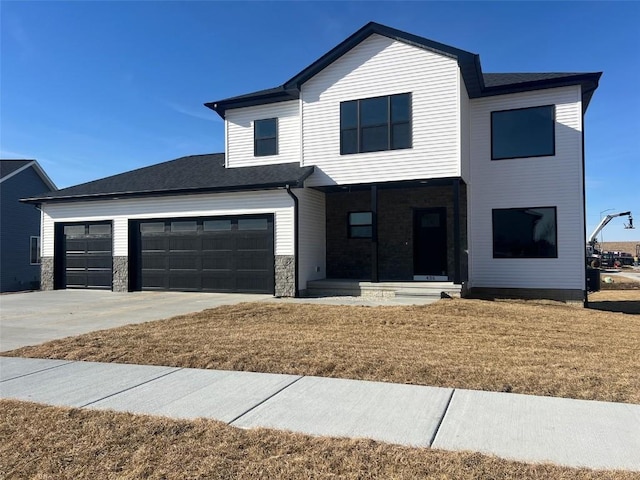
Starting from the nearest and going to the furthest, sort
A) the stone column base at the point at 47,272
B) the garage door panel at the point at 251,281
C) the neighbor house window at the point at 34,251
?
the garage door panel at the point at 251,281 < the stone column base at the point at 47,272 < the neighbor house window at the point at 34,251

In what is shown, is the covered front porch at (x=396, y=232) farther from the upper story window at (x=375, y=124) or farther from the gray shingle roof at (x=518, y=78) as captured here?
the gray shingle roof at (x=518, y=78)

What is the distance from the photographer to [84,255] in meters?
17.3

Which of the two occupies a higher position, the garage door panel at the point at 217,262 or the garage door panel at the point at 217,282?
the garage door panel at the point at 217,262

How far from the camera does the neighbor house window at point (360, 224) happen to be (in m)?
16.1

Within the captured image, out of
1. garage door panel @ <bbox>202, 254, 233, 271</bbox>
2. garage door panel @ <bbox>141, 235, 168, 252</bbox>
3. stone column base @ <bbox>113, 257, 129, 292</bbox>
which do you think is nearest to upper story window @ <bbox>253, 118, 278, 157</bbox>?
garage door panel @ <bbox>202, 254, 233, 271</bbox>

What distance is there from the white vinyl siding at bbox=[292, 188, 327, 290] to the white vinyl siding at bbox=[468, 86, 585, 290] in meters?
4.91

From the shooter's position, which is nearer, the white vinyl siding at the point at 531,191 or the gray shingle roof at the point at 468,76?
the gray shingle roof at the point at 468,76

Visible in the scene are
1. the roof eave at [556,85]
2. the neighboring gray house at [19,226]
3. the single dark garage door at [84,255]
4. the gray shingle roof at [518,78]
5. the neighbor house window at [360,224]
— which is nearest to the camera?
the roof eave at [556,85]

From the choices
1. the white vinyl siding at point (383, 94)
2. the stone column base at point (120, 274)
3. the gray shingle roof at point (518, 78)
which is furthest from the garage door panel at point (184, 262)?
the gray shingle roof at point (518, 78)

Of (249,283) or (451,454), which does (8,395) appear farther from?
(249,283)

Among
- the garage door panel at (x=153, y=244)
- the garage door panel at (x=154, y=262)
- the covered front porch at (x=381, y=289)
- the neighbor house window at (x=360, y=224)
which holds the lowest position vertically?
the covered front porch at (x=381, y=289)

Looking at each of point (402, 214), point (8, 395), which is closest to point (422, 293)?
point (402, 214)

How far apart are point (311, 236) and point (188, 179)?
16.0 feet

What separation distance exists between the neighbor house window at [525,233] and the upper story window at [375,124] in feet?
13.3
